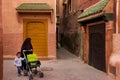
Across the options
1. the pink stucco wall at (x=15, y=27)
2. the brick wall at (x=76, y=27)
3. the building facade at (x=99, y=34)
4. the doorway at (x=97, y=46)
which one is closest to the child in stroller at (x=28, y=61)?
the building facade at (x=99, y=34)

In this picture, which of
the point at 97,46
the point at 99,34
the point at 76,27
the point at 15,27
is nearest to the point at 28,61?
the point at 99,34

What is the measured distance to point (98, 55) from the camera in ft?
54.2

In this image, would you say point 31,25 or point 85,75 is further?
point 31,25

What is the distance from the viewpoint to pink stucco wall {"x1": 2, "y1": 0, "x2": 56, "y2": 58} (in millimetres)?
21578

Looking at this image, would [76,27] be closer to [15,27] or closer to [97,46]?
[15,27]

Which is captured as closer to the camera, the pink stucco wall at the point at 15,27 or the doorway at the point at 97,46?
the doorway at the point at 97,46

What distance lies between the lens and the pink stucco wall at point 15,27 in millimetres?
21578

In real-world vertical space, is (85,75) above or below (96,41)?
below

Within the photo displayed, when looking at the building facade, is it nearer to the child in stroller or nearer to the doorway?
the doorway

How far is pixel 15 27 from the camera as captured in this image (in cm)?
2161

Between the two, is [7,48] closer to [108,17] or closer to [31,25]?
[31,25]

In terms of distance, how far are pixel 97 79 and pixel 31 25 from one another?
9870 millimetres

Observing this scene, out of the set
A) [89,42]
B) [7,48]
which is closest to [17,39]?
[7,48]

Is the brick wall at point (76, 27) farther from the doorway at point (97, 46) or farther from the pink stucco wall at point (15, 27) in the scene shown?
the pink stucco wall at point (15, 27)
